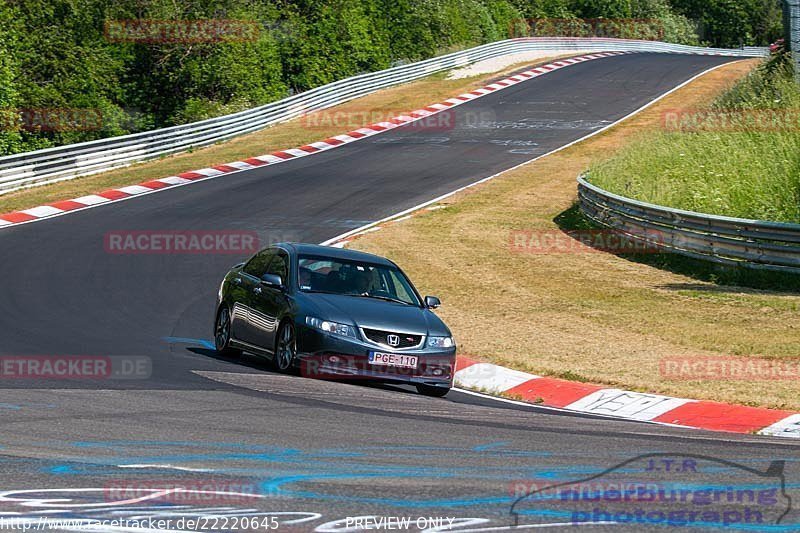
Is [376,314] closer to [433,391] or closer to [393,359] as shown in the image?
[393,359]

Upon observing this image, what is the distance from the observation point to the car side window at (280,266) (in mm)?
13515

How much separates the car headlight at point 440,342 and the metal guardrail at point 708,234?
8388 mm

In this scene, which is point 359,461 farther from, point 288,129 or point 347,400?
point 288,129

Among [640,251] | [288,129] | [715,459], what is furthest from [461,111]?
[715,459]

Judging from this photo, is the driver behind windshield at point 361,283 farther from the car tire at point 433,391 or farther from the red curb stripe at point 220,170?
the red curb stripe at point 220,170

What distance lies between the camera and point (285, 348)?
41.8ft

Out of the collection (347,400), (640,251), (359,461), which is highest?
(359,461)

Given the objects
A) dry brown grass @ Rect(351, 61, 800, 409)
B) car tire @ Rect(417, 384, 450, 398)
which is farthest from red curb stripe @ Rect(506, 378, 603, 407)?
car tire @ Rect(417, 384, 450, 398)

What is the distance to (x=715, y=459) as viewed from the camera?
27.0 ft

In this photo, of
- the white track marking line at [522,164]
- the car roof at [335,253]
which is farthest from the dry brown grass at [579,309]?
the car roof at [335,253]

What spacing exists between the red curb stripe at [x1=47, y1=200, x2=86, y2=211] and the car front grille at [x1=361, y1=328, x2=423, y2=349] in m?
16.4

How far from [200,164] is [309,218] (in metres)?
9.10

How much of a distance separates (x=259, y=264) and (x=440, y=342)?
9.37ft

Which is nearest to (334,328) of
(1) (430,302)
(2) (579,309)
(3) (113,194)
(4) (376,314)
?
(4) (376,314)
